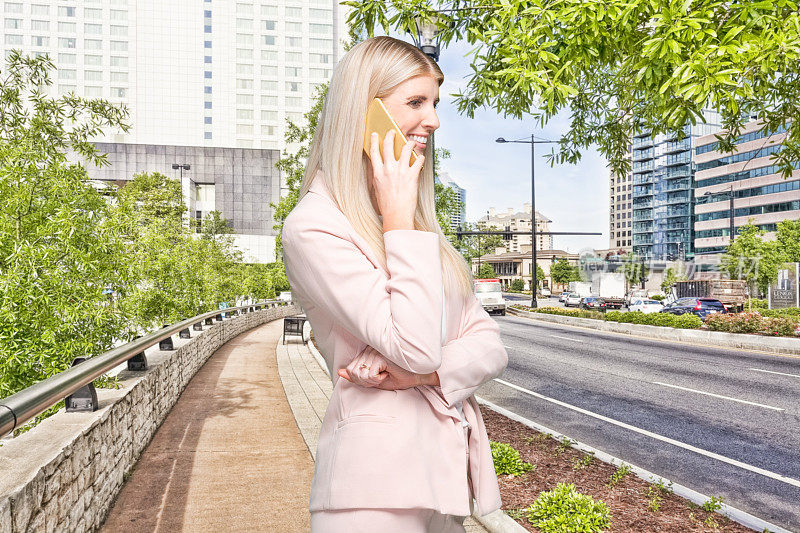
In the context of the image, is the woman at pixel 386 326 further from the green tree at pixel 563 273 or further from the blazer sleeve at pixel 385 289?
the green tree at pixel 563 273

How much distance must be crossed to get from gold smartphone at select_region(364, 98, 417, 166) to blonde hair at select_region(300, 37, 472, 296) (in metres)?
0.02

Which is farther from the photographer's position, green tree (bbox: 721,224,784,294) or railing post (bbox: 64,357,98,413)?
green tree (bbox: 721,224,784,294)

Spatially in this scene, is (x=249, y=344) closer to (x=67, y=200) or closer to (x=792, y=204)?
(x=67, y=200)

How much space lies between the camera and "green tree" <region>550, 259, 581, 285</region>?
385 ft

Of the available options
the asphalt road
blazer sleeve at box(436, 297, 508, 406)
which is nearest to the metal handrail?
blazer sleeve at box(436, 297, 508, 406)

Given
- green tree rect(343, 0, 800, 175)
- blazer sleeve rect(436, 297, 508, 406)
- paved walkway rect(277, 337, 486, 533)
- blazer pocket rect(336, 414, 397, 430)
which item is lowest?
paved walkway rect(277, 337, 486, 533)

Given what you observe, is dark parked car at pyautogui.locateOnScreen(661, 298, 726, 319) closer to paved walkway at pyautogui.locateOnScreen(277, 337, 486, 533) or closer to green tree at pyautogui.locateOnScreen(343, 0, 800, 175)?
paved walkway at pyautogui.locateOnScreen(277, 337, 486, 533)

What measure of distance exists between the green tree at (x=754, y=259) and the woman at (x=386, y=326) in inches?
2019

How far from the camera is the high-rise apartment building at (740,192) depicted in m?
88.7

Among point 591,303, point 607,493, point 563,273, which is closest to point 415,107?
point 607,493

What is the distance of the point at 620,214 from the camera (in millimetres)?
167750

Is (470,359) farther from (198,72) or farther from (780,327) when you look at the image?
(198,72)

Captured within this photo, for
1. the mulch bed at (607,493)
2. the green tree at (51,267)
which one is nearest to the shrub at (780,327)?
the mulch bed at (607,493)

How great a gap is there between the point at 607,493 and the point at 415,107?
4.22m
